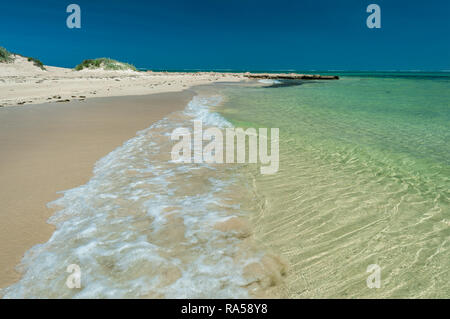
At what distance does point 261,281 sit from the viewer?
249 cm

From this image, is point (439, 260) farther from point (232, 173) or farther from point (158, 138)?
point (158, 138)

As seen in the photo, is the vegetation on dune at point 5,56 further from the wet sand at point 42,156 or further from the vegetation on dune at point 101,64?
the wet sand at point 42,156

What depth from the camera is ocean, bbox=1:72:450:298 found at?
8.04 ft

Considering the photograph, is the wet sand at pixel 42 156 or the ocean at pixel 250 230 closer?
the ocean at pixel 250 230

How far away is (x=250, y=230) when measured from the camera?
3.29 meters

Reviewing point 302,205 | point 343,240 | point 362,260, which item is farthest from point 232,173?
point 362,260

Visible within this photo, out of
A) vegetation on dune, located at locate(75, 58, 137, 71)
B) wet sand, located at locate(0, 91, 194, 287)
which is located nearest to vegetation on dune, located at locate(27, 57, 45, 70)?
vegetation on dune, located at locate(75, 58, 137, 71)

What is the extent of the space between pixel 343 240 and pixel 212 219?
1641 millimetres

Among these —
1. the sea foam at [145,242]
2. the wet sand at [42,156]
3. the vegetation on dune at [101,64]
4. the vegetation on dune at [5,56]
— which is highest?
the vegetation on dune at [101,64]

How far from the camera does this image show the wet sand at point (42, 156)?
3.05m

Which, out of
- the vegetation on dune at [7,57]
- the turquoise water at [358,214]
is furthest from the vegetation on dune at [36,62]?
the turquoise water at [358,214]

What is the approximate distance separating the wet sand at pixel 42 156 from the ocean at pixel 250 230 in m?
0.21

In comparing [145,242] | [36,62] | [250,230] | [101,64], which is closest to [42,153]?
[145,242]

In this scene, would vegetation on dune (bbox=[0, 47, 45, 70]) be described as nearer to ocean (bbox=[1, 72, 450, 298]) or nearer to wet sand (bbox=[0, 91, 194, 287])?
wet sand (bbox=[0, 91, 194, 287])
